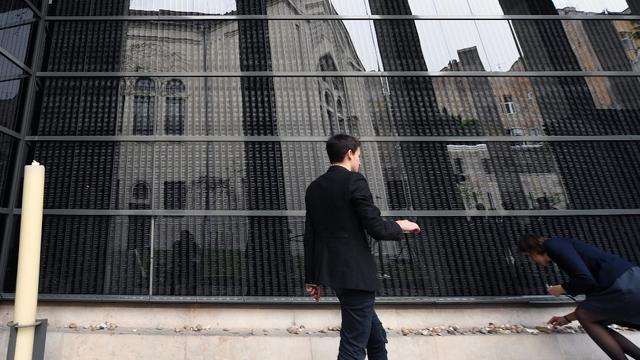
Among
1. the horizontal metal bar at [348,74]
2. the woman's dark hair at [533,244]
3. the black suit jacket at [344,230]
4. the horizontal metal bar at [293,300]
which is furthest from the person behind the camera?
the horizontal metal bar at [348,74]

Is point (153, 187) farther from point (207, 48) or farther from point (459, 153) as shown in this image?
point (459, 153)

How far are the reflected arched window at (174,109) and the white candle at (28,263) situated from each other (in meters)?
2.31

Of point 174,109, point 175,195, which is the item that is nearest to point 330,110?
point 174,109

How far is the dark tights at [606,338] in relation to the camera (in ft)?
9.54

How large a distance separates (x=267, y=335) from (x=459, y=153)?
265cm

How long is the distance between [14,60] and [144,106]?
134cm

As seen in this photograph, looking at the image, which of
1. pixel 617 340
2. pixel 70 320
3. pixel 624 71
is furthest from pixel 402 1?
pixel 70 320

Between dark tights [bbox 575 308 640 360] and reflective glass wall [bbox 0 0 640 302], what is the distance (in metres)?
0.65

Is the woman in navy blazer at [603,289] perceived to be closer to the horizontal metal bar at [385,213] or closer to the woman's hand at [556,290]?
the woman's hand at [556,290]

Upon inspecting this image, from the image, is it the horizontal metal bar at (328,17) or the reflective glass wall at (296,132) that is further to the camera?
→ the horizontal metal bar at (328,17)

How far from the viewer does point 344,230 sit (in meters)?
2.38

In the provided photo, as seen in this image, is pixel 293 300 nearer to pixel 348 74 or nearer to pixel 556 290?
pixel 556 290

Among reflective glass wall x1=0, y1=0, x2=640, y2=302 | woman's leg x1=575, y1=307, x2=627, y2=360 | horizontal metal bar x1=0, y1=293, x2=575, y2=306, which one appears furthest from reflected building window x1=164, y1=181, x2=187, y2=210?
woman's leg x1=575, y1=307, x2=627, y2=360

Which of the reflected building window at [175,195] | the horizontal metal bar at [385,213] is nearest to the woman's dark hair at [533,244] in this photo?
the horizontal metal bar at [385,213]
